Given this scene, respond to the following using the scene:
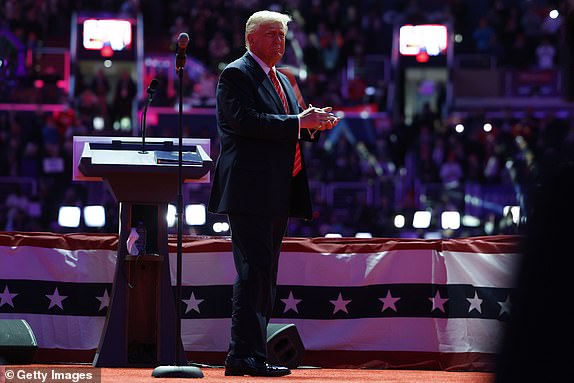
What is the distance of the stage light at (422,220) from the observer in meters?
17.1

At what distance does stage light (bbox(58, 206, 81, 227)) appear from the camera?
54.9 feet

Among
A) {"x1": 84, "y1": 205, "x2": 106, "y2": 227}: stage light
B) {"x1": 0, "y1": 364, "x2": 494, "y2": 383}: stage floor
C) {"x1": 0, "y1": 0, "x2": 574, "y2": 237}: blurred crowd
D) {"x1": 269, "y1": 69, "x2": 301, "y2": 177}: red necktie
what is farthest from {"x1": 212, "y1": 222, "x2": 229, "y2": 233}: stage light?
{"x1": 269, "y1": 69, "x2": 301, "y2": 177}: red necktie

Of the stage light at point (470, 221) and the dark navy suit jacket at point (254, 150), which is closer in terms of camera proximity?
the dark navy suit jacket at point (254, 150)

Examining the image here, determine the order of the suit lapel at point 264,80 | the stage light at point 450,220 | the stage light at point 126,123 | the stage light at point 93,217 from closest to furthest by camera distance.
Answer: the suit lapel at point 264,80
the stage light at point 93,217
the stage light at point 450,220
the stage light at point 126,123

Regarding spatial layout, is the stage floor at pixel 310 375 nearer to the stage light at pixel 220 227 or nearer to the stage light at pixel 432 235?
the stage light at pixel 220 227

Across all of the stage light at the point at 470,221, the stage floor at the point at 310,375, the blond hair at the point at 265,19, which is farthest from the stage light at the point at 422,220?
the blond hair at the point at 265,19

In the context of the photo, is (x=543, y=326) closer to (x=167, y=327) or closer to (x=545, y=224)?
(x=545, y=224)

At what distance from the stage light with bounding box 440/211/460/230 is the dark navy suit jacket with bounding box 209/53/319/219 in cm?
1177

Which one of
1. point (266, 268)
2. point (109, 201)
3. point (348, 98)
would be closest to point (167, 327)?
point (266, 268)

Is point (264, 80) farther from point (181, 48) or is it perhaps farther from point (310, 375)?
point (310, 375)

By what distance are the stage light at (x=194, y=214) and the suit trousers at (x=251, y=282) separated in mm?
10274

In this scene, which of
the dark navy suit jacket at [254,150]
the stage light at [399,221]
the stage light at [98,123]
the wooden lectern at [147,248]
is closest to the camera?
the dark navy suit jacket at [254,150]

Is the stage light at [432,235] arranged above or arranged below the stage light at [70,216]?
below

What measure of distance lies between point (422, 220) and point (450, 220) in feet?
1.35
